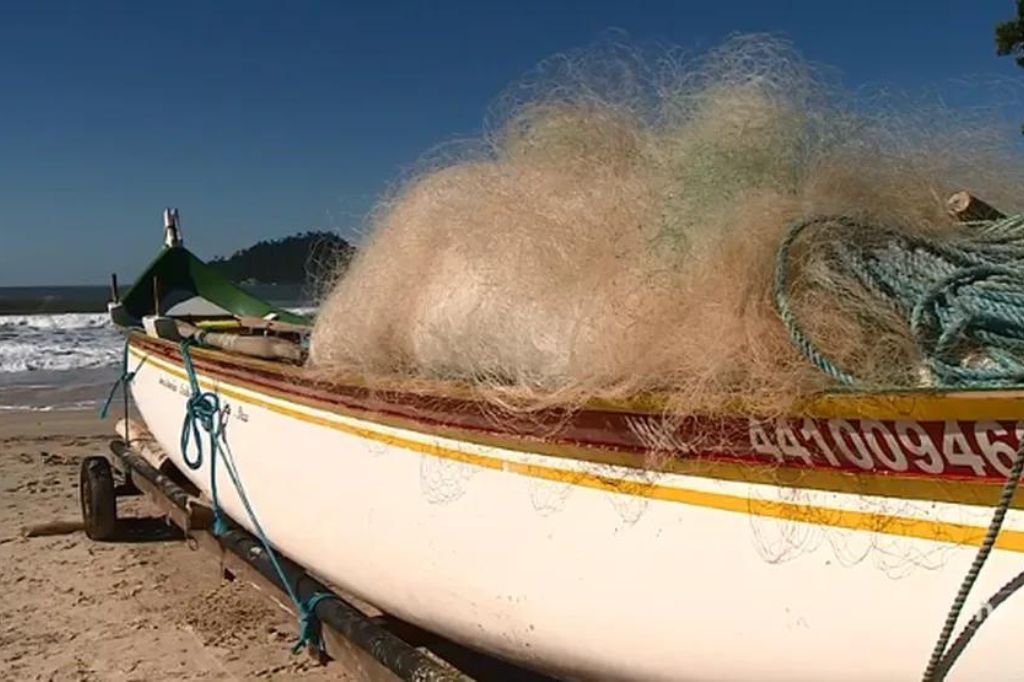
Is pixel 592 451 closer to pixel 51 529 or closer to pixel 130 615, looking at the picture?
pixel 130 615

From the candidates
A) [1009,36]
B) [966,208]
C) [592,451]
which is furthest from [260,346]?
[1009,36]

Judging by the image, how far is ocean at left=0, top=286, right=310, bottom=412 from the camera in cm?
1827

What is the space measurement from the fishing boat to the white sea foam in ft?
51.1

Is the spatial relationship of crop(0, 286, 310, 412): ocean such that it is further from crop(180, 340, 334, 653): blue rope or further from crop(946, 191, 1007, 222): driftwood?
crop(946, 191, 1007, 222): driftwood

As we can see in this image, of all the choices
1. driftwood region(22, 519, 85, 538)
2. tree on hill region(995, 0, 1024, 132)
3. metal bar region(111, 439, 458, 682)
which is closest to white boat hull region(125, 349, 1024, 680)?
metal bar region(111, 439, 458, 682)

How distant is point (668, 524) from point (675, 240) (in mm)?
772

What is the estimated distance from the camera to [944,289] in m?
2.28

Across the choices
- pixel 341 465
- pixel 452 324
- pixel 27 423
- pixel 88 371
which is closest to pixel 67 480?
pixel 27 423

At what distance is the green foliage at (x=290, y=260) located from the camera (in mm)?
4809

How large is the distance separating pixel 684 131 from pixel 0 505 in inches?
298

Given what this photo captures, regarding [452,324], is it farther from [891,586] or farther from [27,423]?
[27,423]

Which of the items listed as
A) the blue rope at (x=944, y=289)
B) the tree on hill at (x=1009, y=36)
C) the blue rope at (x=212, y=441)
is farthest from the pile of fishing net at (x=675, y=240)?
the tree on hill at (x=1009, y=36)

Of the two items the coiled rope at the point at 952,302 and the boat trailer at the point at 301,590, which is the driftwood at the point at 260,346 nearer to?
the boat trailer at the point at 301,590

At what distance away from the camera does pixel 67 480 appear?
993 centimetres
